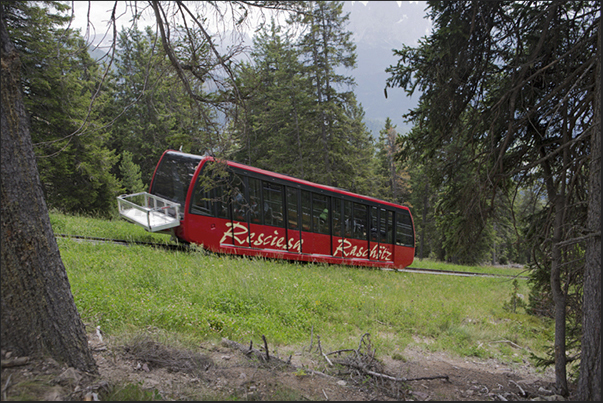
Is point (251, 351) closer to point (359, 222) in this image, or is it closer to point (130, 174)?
point (359, 222)

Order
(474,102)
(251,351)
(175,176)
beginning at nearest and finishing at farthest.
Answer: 1. (251,351)
2. (474,102)
3. (175,176)

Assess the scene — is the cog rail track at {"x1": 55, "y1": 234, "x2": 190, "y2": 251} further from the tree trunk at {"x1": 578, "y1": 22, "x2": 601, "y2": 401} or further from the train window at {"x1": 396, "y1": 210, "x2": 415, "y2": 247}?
the train window at {"x1": 396, "y1": 210, "x2": 415, "y2": 247}

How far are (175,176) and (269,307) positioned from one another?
612 cm

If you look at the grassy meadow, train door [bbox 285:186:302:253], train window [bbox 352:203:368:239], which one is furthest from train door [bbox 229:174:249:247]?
train window [bbox 352:203:368:239]

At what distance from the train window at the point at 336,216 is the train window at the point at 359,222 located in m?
0.92

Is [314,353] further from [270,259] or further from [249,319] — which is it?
[270,259]

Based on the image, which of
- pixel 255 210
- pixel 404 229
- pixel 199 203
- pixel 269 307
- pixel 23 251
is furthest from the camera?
pixel 404 229

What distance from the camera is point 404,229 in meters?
17.6

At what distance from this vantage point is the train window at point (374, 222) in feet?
51.3

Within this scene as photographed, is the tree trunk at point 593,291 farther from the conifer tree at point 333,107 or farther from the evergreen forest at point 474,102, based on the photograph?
the conifer tree at point 333,107

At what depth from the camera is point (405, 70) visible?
734cm

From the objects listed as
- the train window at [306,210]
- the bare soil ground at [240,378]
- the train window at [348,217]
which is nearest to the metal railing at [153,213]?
the train window at [306,210]

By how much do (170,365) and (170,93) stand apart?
393 centimetres

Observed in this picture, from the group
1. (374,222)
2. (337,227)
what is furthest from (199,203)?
(374,222)
